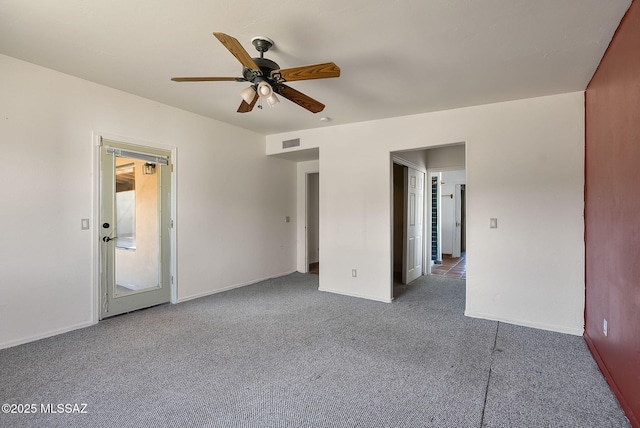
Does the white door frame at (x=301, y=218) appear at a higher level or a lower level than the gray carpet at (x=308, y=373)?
higher

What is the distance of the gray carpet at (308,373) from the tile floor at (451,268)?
95.0 inches

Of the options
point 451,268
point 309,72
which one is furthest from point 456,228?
point 309,72

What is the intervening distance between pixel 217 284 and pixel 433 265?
15.4 ft

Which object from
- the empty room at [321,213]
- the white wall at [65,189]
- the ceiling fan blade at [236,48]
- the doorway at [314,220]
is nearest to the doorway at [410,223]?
the empty room at [321,213]

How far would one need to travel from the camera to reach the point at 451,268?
21.6ft

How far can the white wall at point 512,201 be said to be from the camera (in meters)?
3.20

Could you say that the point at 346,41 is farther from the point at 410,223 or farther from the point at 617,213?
the point at 410,223

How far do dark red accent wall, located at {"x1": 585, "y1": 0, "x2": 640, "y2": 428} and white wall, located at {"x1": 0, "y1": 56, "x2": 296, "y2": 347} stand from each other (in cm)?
440

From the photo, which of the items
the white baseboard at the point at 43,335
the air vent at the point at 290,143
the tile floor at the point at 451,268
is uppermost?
the air vent at the point at 290,143

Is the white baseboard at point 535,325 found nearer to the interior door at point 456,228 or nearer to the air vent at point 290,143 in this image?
the air vent at point 290,143

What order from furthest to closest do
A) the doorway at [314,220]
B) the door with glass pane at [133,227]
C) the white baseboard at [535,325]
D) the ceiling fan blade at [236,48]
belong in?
the doorway at [314,220] → the door with glass pane at [133,227] → the white baseboard at [535,325] → the ceiling fan blade at [236,48]

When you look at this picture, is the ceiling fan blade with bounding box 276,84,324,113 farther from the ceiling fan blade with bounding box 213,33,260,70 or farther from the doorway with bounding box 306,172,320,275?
the doorway with bounding box 306,172,320,275

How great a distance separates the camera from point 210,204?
452 centimetres

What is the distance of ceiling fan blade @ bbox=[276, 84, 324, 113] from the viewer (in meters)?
2.45
